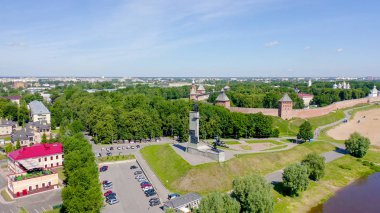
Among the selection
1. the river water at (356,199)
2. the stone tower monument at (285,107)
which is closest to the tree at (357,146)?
the river water at (356,199)

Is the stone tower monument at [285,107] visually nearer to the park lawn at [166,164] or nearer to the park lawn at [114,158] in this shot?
the park lawn at [166,164]

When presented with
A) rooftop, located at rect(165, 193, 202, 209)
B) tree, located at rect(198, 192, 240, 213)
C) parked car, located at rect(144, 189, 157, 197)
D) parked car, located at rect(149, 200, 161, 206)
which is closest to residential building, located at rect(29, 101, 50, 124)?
parked car, located at rect(144, 189, 157, 197)

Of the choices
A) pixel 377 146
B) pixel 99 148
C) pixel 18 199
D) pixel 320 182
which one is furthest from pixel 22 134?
pixel 377 146

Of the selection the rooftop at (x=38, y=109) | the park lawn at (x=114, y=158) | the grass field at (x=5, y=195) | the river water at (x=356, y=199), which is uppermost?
the rooftop at (x=38, y=109)

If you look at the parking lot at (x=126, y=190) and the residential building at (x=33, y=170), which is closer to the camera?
the parking lot at (x=126, y=190)

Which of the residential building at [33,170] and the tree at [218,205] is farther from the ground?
the tree at [218,205]

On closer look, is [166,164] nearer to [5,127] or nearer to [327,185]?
[327,185]

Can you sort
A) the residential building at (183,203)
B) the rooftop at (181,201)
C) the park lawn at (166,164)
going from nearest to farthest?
the residential building at (183,203) → the rooftop at (181,201) → the park lawn at (166,164)

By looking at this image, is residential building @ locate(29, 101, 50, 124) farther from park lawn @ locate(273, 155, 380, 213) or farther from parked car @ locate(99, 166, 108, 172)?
park lawn @ locate(273, 155, 380, 213)
